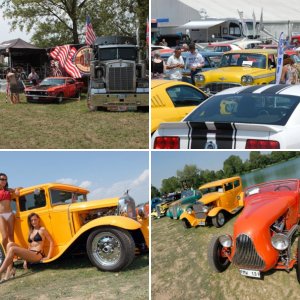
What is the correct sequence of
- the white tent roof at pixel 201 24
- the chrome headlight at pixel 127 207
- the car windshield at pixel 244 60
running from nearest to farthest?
the chrome headlight at pixel 127 207, the car windshield at pixel 244 60, the white tent roof at pixel 201 24

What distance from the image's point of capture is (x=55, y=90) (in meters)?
14.3

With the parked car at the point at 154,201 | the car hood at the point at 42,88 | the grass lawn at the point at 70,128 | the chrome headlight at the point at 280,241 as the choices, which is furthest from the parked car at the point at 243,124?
the car hood at the point at 42,88

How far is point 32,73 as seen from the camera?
55.2ft

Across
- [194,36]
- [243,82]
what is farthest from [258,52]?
[194,36]

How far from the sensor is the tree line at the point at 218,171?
4.44 metres

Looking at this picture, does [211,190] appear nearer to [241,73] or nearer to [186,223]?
[186,223]

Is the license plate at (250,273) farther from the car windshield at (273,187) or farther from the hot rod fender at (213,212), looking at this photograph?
the car windshield at (273,187)

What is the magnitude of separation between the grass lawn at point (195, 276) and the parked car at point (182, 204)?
9 centimetres

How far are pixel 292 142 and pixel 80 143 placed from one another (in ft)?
13.6

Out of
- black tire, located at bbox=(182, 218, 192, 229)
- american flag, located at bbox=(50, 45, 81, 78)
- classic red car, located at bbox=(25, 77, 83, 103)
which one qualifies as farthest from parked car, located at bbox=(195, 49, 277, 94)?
american flag, located at bbox=(50, 45, 81, 78)

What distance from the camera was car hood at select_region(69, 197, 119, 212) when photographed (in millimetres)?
4889

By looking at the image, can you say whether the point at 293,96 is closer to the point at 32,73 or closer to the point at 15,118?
the point at 15,118

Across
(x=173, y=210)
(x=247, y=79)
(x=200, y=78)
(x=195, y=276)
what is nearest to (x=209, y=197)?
(x=173, y=210)

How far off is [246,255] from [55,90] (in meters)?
11.0
